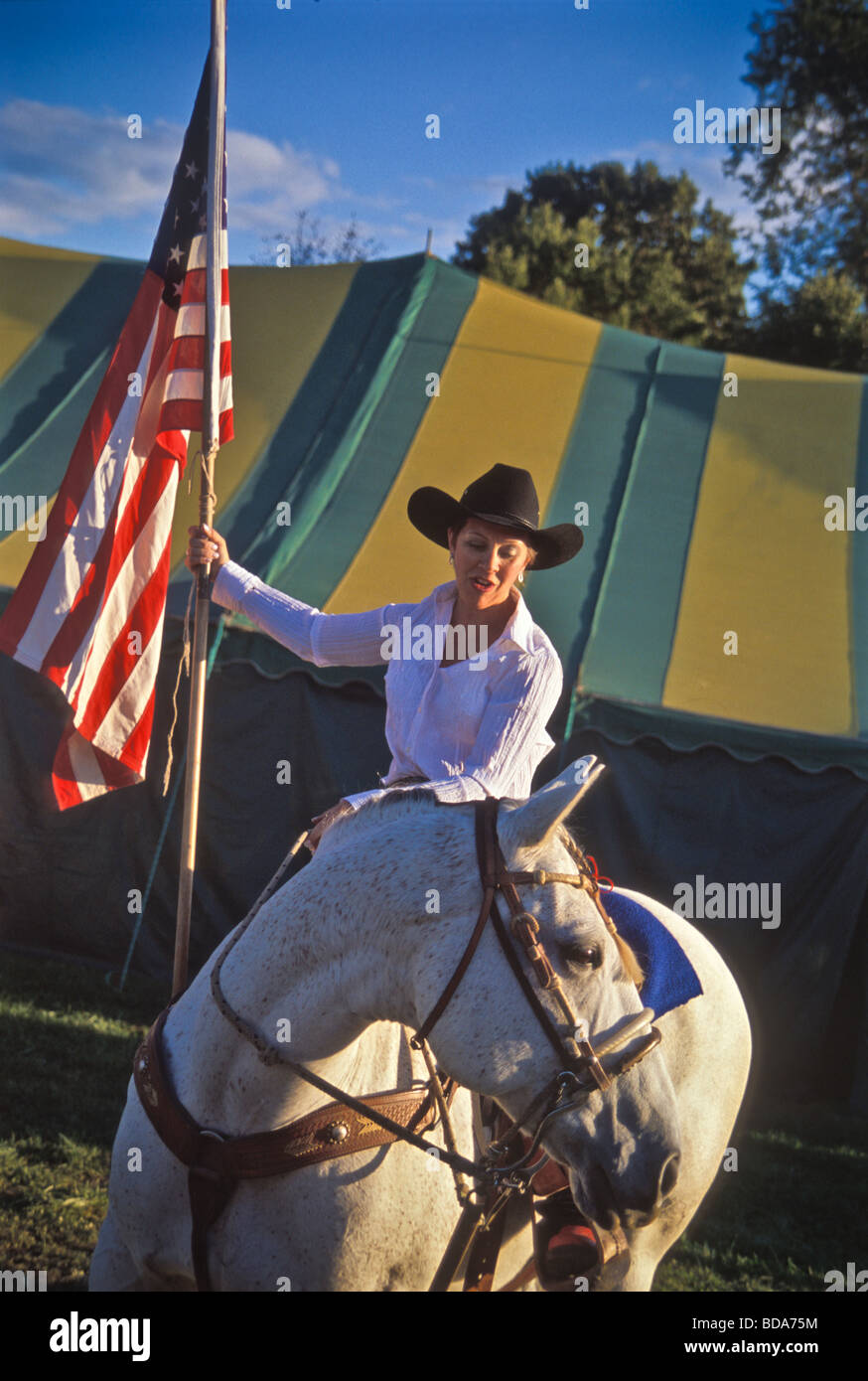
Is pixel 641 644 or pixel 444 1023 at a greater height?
pixel 641 644

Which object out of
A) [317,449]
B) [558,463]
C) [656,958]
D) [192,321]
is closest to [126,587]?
[192,321]

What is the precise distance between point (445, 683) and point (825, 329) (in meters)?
20.4

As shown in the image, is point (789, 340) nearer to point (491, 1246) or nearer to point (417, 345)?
point (417, 345)

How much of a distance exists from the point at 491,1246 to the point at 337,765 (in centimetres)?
427

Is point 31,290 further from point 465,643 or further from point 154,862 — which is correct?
point 465,643

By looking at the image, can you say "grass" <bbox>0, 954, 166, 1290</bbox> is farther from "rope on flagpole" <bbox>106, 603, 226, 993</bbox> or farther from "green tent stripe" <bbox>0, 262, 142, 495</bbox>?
"green tent stripe" <bbox>0, 262, 142, 495</bbox>

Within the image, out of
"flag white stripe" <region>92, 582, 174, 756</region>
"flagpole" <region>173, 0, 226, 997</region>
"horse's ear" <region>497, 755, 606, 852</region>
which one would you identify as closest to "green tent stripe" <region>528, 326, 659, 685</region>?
"flag white stripe" <region>92, 582, 174, 756</region>

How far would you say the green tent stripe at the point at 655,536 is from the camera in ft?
20.9

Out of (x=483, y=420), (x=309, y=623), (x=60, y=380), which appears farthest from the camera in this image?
(x=60, y=380)

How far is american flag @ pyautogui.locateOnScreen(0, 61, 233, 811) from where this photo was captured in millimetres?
3119

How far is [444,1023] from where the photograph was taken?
1.73 m

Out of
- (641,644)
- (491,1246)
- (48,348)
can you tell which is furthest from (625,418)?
(491,1246)

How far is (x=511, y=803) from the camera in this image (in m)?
1.88

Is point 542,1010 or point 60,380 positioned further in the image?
point 60,380
